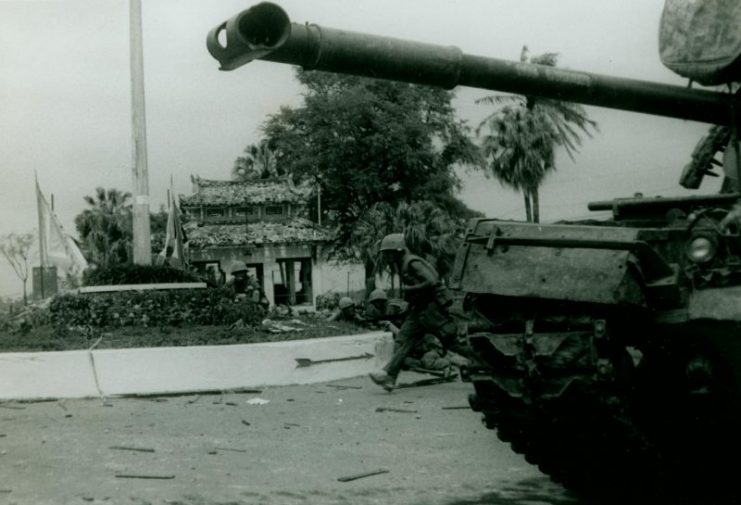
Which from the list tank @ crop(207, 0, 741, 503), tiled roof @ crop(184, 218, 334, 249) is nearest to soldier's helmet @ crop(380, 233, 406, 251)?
tank @ crop(207, 0, 741, 503)

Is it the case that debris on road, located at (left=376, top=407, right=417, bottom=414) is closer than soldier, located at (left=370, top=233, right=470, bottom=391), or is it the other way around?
debris on road, located at (left=376, top=407, right=417, bottom=414)

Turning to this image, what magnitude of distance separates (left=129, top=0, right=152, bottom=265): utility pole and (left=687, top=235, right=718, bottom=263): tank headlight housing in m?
12.7

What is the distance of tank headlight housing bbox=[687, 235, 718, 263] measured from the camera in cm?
466

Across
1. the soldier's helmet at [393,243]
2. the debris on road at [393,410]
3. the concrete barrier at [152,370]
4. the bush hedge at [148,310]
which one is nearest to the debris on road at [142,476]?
the debris on road at [393,410]

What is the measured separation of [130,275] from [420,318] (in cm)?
544

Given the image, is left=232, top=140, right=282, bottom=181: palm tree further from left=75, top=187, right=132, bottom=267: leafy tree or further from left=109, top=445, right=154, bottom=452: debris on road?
left=109, top=445, right=154, bottom=452: debris on road

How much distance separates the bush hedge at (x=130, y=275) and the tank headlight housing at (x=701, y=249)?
10204 millimetres

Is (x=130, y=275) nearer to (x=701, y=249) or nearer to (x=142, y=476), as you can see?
(x=142, y=476)

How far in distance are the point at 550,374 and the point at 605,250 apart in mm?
645

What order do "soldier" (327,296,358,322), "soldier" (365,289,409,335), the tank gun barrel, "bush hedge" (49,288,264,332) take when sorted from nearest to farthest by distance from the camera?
the tank gun barrel → "soldier" (365,289,409,335) → "bush hedge" (49,288,264,332) → "soldier" (327,296,358,322)

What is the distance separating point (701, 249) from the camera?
4.72 m

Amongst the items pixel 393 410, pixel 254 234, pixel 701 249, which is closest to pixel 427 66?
pixel 701 249

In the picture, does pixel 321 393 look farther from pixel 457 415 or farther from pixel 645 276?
pixel 645 276

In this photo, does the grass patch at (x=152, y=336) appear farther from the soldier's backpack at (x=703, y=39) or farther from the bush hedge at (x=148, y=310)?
the soldier's backpack at (x=703, y=39)
